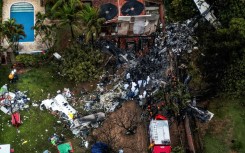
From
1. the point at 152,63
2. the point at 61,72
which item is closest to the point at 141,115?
the point at 152,63

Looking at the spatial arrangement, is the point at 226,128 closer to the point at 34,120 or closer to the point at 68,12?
the point at 34,120

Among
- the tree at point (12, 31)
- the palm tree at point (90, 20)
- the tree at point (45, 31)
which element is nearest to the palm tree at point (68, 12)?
the palm tree at point (90, 20)

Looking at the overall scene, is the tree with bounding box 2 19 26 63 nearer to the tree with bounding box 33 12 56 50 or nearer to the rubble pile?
the tree with bounding box 33 12 56 50

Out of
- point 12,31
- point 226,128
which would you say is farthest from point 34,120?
point 226,128

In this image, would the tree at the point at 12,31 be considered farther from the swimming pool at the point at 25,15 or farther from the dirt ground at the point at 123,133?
the dirt ground at the point at 123,133

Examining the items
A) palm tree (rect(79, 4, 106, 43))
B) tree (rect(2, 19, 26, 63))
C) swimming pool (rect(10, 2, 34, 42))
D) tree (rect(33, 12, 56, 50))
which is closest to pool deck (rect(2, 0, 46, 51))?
swimming pool (rect(10, 2, 34, 42))

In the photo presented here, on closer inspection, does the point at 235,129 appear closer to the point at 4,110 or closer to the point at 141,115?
the point at 141,115
